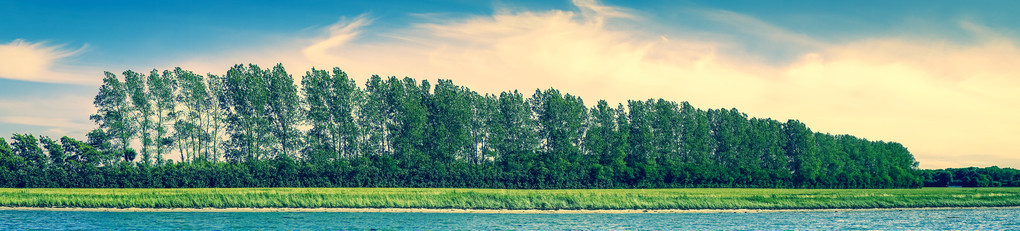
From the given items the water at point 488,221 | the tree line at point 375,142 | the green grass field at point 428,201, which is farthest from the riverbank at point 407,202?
the tree line at point 375,142

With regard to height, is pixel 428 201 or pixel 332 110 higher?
pixel 332 110

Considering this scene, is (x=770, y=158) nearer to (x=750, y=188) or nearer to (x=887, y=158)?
(x=750, y=188)

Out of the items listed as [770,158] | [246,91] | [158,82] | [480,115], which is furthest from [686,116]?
[158,82]

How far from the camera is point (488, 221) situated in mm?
48125

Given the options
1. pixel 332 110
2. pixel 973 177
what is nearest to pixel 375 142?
pixel 332 110

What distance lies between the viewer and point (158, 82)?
8306cm

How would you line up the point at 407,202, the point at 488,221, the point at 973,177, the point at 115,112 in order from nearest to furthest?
1. the point at 488,221
2. the point at 407,202
3. the point at 115,112
4. the point at 973,177

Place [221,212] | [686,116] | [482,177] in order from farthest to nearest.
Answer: [686,116] < [482,177] < [221,212]

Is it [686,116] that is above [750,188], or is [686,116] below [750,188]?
above

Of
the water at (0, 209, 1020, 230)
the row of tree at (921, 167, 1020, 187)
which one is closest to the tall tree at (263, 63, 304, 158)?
the water at (0, 209, 1020, 230)

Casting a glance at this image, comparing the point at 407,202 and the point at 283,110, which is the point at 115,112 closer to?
the point at 283,110

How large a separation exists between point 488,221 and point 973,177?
4254 inches

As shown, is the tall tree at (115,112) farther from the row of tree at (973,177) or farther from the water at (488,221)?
the row of tree at (973,177)

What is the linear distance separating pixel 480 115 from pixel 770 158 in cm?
4593
